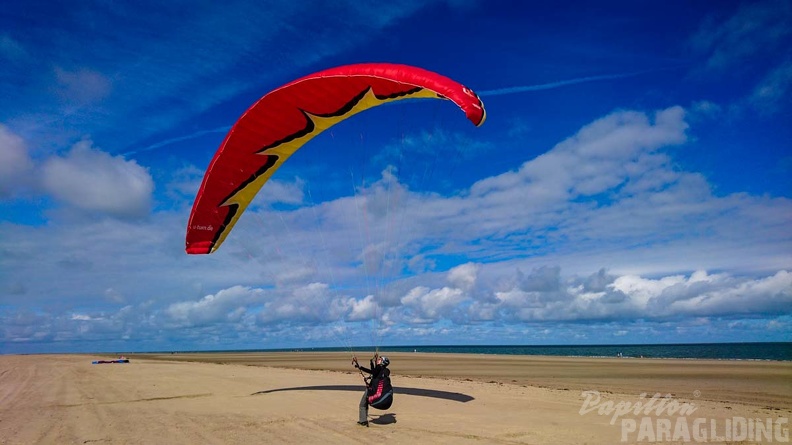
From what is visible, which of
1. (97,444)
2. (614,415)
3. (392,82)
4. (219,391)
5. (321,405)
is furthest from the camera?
(219,391)

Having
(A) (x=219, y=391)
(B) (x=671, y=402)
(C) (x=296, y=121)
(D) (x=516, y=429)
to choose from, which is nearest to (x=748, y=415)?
(B) (x=671, y=402)

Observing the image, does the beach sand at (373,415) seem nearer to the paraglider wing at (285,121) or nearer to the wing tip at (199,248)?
the wing tip at (199,248)

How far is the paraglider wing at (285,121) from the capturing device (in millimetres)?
9320

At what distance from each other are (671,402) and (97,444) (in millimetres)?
13016

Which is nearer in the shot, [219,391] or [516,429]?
[516,429]

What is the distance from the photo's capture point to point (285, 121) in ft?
36.2

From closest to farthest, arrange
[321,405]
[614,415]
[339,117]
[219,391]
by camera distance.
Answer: [614,415] → [339,117] → [321,405] → [219,391]

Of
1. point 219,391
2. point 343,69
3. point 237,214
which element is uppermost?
point 343,69

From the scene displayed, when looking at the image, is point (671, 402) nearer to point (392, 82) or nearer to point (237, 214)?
point (392, 82)

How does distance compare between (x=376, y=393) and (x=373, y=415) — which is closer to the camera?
(x=376, y=393)

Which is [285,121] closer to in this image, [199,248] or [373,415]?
[199,248]

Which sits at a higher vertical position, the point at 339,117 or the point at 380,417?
the point at 339,117

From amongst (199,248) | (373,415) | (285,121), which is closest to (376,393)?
(373,415)

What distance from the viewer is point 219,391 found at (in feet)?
49.9
